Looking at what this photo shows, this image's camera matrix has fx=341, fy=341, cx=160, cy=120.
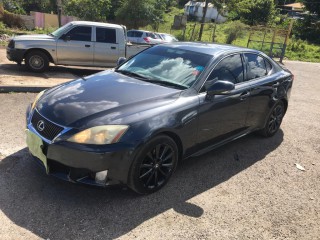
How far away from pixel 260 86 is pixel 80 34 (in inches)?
258

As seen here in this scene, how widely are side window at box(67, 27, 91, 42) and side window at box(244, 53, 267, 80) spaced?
614 centimetres

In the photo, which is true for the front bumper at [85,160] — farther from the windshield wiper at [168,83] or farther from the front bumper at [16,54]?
the front bumper at [16,54]

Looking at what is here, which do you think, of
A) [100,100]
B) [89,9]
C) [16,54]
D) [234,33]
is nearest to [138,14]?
[89,9]

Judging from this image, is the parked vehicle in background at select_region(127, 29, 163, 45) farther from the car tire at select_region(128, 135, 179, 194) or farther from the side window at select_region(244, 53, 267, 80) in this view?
the car tire at select_region(128, 135, 179, 194)

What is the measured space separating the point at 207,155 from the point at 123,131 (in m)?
2.07

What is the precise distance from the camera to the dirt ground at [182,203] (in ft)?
10.6

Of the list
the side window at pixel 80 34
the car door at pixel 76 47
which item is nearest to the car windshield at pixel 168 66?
the car door at pixel 76 47

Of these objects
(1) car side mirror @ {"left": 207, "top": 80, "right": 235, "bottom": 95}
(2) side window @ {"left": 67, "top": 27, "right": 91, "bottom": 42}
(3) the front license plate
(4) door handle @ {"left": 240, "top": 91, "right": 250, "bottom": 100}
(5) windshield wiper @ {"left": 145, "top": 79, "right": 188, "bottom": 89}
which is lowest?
(3) the front license plate

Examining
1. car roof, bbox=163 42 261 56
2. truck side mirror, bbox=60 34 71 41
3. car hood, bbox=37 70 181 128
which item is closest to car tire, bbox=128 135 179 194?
car hood, bbox=37 70 181 128

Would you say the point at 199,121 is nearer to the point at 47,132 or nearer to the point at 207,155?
the point at 207,155

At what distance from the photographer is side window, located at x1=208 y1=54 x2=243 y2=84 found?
14.8ft

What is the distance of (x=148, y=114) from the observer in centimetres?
362

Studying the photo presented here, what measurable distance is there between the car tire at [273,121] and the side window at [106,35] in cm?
606

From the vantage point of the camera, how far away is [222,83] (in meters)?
4.21
